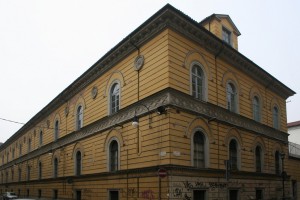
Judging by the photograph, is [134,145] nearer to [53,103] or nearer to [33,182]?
[53,103]

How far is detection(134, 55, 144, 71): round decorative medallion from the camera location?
66.8 ft

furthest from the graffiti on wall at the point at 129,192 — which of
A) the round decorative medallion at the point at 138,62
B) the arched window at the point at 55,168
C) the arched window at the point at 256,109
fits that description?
the arched window at the point at 55,168

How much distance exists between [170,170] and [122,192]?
4.71 meters

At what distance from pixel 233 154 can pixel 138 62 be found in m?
8.06

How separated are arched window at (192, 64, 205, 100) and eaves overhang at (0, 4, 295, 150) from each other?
1.52 meters

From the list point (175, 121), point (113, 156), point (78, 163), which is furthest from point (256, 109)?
point (78, 163)

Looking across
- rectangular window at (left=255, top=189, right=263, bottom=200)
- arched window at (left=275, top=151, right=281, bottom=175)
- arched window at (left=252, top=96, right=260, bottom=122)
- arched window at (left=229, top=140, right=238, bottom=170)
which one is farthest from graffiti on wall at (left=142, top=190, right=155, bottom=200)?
arched window at (left=275, top=151, right=281, bottom=175)

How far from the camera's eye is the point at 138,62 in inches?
816

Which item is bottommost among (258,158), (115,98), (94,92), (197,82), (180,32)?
(258,158)

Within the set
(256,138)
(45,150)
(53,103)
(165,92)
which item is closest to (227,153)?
(256,138)

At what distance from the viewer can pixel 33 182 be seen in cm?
4047

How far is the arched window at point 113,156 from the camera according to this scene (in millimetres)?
22078

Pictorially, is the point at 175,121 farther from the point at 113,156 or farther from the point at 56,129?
the point at 56,129

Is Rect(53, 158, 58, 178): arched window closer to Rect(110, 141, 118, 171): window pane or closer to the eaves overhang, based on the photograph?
the eaves overhang
